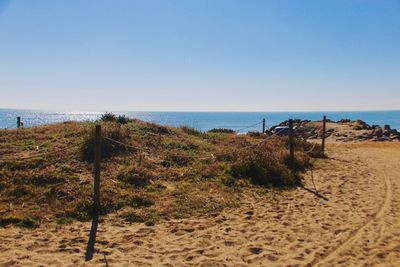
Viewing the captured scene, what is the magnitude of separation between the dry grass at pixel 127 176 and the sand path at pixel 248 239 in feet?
2.20

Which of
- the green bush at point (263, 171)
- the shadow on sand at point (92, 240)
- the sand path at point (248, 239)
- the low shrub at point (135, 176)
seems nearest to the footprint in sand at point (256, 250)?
the sand path at point (248, 239)

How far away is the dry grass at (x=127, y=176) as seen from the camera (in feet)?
25.4

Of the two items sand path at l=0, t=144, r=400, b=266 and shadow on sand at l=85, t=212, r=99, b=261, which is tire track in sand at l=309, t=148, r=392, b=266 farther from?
shadow on sand at l=85, t=212, r=99, b=261

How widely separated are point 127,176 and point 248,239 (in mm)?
4479

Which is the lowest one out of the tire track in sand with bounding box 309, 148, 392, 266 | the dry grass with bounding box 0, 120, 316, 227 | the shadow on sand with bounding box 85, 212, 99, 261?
the shadow on sand with bounding box 85, 212, 99, 261

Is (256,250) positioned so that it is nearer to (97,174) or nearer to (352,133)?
(97,174)

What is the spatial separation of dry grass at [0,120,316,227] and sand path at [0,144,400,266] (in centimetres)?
67

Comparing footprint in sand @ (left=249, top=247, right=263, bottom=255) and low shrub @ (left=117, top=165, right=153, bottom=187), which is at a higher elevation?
low shrub @ (left=117, top=165, right=153, bottom=187)

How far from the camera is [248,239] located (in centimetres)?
638

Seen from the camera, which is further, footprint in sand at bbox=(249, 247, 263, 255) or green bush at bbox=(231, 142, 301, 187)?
green bush at bbox=(231, 142, 301, 187)

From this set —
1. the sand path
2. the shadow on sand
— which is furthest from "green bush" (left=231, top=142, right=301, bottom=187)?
the shadow on sand

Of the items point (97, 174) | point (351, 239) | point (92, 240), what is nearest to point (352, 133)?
point (351, 239)

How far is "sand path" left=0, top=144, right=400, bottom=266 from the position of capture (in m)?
5.49

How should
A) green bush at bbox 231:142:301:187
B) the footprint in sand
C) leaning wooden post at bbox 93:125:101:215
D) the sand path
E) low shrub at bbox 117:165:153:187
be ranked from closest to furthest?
the sand path
the footprint in sand
leaning wooden post at bbox 93:125:101:215
low shrub at bbox 117:165:153:187
green bush at bbox 231:142:301:187
